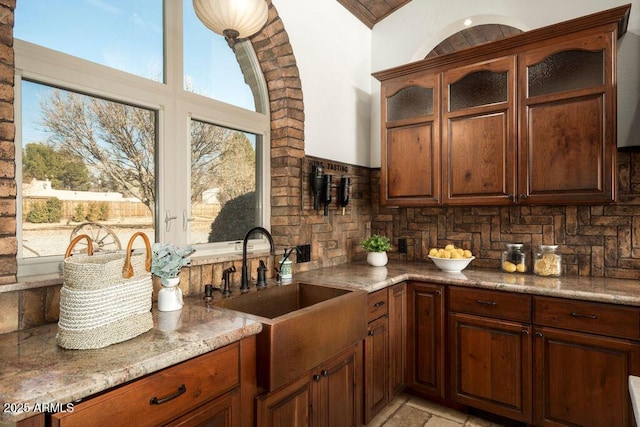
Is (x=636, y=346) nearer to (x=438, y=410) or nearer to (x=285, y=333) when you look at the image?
(x=438, y=410)

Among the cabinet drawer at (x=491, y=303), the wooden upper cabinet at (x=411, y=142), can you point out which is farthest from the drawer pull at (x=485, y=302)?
the wooden upper cabinet at (x=411, y=142)

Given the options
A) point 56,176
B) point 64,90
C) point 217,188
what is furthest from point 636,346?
point 64,90

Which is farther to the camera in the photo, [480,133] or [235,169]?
[480,133]

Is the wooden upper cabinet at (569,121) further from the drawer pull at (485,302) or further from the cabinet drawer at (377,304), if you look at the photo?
the cabinet drawer at (377,304)

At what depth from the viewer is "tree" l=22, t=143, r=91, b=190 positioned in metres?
1.47

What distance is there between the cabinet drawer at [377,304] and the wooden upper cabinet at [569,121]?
42.5 inches

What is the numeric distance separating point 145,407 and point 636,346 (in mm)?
2193

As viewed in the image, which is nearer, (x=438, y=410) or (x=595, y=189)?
(x=595, y=189)

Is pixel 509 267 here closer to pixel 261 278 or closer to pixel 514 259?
pixel 514 259

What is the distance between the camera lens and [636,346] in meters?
1.80

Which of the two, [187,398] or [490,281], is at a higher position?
[490,281]

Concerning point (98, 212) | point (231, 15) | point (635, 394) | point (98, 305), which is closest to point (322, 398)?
point (98, 305)

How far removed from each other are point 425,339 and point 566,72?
1874 millimetres

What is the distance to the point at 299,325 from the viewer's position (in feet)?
4.96
